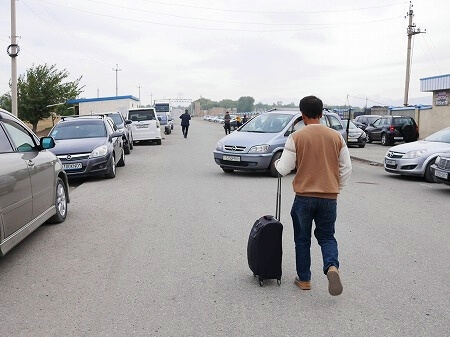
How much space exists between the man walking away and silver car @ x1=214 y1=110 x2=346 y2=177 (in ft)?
26.7

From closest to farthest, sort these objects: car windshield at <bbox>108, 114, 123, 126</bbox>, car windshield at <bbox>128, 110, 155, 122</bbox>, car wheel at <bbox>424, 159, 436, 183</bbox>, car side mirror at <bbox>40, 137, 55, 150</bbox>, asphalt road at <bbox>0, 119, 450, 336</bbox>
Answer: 1. asphalt road at <bbox>0, 119, 450, 336</bbox>
2. car side mirror at <bbox>40, 137, 55, 150</bbox>
3. car wheel at <bbox>424, 159, 436, 183</bbox>
4. car windshield at <bbox>108, 114, 123, 126</bbox>
5. car windshield at <bbox>128, 110, 155, 122</bbox>

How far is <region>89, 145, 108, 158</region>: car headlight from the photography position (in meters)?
12.8

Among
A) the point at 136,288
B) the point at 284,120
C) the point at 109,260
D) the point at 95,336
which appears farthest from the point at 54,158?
the point at 284,120

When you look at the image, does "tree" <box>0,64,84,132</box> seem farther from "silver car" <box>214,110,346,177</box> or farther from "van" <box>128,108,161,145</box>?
"silver car" <box>214,110,346,177</box>

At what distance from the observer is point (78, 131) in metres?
14.4

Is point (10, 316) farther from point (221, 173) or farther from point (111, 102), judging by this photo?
point (111, 102)

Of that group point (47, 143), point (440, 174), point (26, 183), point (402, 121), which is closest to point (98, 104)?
point (402, 121)

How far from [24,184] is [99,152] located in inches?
273

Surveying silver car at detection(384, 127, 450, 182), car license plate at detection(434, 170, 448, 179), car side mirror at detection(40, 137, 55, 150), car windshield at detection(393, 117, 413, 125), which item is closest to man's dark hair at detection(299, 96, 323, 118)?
car side mirror at detection(40, 137, 55, 150)

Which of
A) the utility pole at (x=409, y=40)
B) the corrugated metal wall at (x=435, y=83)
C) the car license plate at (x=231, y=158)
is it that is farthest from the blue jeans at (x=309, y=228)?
the utility pole at (x=409, y=40)

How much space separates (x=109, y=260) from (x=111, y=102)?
4632 cm

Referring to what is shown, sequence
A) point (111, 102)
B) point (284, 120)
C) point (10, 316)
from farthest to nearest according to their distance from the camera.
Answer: point (111, 102) → point (284, 120) → point (10, 316)

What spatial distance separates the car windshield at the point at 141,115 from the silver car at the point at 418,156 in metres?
15.7

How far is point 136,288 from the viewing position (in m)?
4.99
